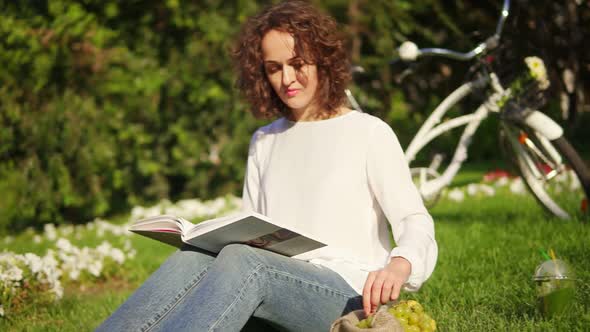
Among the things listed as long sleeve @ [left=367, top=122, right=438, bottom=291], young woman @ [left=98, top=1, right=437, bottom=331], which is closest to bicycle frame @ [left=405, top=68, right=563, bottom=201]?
young woman @ [left=98, top=1, right=437, bottom=331]

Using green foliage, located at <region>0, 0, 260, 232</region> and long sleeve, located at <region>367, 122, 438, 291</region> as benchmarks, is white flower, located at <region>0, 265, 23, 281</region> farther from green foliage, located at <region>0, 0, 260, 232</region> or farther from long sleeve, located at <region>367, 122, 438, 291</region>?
green foliage, located at <region>0, 0, 260, 232</region>

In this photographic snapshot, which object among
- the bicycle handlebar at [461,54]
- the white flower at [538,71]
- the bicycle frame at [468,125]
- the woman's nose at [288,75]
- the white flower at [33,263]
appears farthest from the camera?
the bicycle handlebar at [461,54]

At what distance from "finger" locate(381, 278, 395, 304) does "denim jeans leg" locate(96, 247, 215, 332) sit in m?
0.58

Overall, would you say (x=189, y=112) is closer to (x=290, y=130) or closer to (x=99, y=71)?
(x=99, y=71)

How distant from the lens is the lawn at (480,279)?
101 inches

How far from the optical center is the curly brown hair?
2.46 m

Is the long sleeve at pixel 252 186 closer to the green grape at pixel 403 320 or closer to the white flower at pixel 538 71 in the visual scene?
the green grape at pixel 403 320

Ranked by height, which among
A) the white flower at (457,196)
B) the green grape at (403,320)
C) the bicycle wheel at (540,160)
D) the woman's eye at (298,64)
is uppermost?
the woman's eye at (298,64)

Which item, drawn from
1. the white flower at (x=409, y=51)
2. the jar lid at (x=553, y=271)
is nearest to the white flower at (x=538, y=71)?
the white flower at (x=409, y=51)

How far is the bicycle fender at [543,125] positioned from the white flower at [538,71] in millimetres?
160

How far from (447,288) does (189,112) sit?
585 centimetres

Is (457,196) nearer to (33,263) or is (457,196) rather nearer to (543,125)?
(543,125)

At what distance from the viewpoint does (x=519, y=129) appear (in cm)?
428

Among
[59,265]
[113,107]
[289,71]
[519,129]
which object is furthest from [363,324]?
[113,107]
